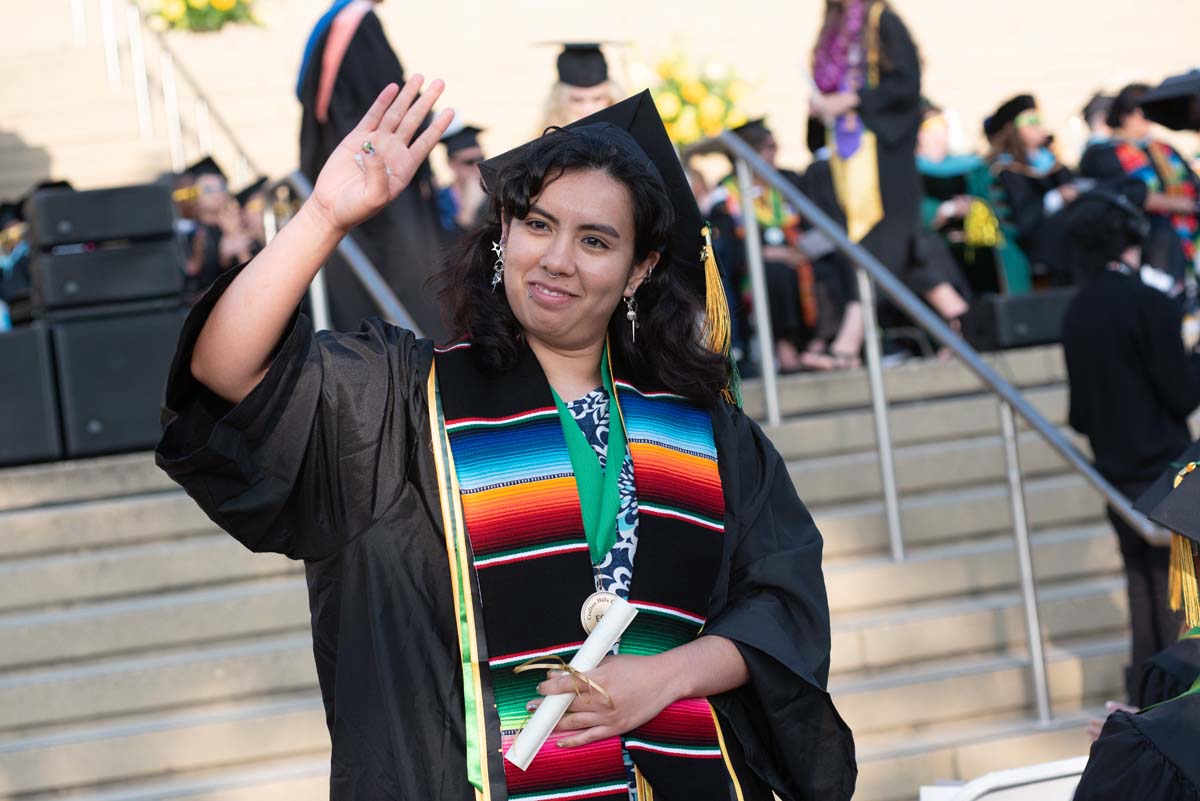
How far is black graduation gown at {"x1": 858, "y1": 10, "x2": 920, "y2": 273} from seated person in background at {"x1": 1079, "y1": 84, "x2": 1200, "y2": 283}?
5.27 ft

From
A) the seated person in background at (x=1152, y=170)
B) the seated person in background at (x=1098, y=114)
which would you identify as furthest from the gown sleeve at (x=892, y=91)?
the seated person in background at (x=1098, y=114)

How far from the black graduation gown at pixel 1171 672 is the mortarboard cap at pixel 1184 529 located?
0.49 metres

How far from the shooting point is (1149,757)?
6.70ft

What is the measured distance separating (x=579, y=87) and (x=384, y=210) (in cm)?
102

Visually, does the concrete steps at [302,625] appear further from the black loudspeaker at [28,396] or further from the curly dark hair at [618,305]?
the curly dark hair at [618,305]

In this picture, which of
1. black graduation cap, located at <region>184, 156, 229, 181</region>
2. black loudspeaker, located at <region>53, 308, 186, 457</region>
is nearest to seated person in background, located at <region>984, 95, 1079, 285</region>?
black loudspeaker, located at <region>53, 308, 186, 457</region>

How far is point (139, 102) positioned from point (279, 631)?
8706 millimetres

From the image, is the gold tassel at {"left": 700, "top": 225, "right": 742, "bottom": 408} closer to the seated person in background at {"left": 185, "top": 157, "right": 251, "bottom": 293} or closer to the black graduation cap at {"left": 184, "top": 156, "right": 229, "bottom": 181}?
the seated person in background at {"left": 185, "top": 157, "right": 251, "bottom": 293}

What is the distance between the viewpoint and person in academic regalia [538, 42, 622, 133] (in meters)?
5.92

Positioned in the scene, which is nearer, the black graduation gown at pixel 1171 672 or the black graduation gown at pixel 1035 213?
the black graduation gown at pixel 1171 672

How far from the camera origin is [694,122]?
11.8 m

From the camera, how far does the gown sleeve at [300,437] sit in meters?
2.04

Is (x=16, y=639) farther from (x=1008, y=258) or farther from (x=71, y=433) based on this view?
(x=1008, y=258)

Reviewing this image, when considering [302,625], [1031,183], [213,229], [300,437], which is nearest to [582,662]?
[300,437]
